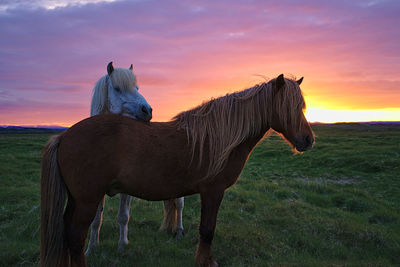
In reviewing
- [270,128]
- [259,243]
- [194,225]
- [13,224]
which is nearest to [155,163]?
[270,128]

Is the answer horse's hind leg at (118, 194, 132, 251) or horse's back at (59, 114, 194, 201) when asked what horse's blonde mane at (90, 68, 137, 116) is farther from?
horse's hind leg at (118, 194, 132, 251)

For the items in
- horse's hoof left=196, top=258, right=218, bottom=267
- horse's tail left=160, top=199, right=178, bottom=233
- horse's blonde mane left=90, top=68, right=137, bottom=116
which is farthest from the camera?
horse's tail left=160, top=199, right=178, bottom=233

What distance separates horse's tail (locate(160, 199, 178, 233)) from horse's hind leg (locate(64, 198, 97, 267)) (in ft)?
6.73

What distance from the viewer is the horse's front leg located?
324cm

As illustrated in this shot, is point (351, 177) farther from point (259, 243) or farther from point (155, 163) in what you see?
point (155, 163)

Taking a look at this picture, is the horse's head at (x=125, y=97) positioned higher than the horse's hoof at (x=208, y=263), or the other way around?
the horse's head at (x=125, y=97)

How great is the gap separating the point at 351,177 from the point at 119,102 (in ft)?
35.6

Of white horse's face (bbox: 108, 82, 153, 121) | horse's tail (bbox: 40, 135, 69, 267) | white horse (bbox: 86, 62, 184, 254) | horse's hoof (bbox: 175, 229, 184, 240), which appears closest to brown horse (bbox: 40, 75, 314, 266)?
horse's tail (bbox: 40, 135, 69, 267)

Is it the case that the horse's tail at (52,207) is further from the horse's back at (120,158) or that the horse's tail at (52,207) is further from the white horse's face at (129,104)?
the white horse's face at (129,104)

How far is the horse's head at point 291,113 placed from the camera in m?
3.36

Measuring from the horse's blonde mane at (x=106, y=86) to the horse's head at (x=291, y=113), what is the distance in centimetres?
191

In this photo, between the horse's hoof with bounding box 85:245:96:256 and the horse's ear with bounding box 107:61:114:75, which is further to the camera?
the horse's hoof with bounding box 85:245:96:256

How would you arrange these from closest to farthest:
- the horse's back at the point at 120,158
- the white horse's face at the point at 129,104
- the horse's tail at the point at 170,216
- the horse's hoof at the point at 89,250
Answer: the horse's back at the point at 120,158 < the white horse's face at the point at 129,104 < the horse's hoof at the point at 89,250 < the horse's tail at the point at 170,216

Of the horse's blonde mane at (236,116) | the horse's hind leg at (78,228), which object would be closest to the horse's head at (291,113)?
the horse's blonde mane at (236,116)
